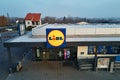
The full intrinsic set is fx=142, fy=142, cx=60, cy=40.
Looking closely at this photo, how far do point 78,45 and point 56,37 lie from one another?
2260mm

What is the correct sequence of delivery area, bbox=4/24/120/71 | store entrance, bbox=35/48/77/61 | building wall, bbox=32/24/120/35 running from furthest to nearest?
store entrance, bbox=35/48/77/61
building wall, bbox=32/24/120/35
delivery area, bbox=4/24/120/71

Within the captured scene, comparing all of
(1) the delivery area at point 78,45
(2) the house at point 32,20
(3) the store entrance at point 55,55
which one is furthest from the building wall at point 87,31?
(2) the house at point 32,20


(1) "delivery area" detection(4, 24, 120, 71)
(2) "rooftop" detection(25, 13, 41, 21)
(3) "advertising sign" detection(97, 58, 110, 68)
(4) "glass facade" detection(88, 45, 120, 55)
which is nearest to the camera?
(1) "delivery area" detection(4, 24, 120, 71)

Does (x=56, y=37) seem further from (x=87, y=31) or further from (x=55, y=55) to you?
(x=87, y=31)

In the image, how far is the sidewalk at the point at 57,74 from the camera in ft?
43.7

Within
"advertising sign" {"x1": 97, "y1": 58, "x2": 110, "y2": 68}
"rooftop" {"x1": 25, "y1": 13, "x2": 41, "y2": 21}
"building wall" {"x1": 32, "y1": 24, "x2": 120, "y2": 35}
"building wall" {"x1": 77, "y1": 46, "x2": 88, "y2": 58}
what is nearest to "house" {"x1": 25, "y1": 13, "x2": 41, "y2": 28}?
"rooftop" {"x1": 25, "y1": 13, "x2": 41, "y2": 21}

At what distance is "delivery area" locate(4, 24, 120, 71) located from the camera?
13461 millimetres

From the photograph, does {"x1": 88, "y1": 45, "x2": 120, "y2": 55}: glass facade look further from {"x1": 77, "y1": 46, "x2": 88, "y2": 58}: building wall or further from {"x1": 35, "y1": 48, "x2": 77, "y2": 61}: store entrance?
{"x1": 35, "y1": 48, "x2": 77, "y2": 61}: store entrance

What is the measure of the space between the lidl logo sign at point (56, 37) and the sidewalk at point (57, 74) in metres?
3.01

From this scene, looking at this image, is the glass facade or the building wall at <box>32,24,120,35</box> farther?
the building wall at <box>32,24,120,35</box>

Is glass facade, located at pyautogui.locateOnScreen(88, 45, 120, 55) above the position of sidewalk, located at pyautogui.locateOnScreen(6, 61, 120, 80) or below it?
above

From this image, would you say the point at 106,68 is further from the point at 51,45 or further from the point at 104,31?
the point at 51,45

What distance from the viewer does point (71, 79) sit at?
1300 cm

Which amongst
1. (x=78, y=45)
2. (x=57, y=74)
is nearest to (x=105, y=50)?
(x=78, y=45)
